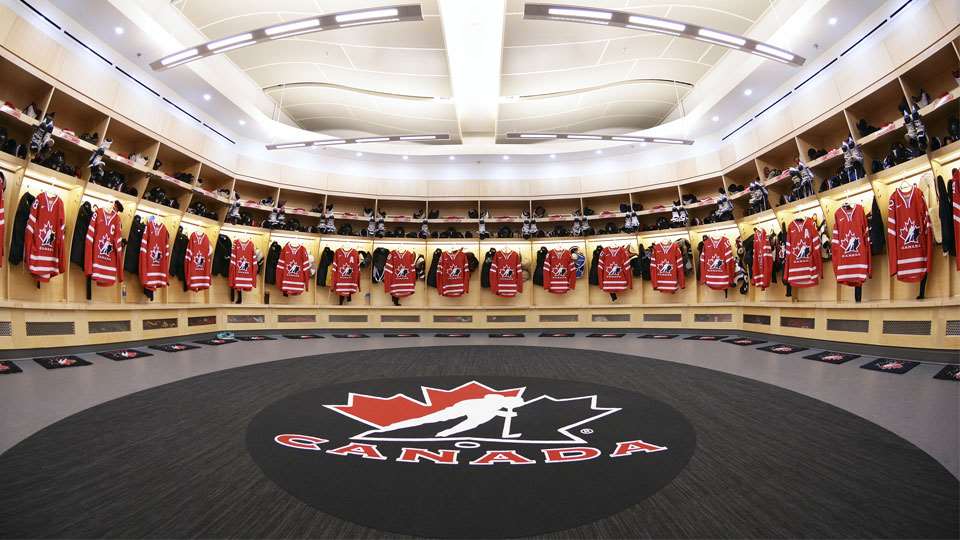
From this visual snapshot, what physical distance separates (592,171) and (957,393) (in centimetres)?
732

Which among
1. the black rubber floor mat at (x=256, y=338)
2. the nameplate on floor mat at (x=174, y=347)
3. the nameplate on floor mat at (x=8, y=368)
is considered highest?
the nameplate on floor mat at (x=8, y=368)

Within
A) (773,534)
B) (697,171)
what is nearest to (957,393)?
(773,534)

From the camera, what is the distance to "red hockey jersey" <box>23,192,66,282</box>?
13.9ft

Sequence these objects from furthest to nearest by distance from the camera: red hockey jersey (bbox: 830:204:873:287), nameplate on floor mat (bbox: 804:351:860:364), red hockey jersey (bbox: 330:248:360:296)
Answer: red hockey jersey (bbox: 330:248:360:296) → red hockey jersey (bbox: 830:204:873:287) → nameplate on floor mat (bbox: 804:351:860:364)

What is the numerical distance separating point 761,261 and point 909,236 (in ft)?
7.06

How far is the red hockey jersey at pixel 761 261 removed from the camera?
608 cm

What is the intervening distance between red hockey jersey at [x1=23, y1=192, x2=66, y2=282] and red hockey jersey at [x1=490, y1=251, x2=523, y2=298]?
6.75m

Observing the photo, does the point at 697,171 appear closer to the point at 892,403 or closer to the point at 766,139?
the point at 766,139

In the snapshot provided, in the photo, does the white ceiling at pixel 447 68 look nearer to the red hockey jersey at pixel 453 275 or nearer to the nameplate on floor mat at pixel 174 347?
the red hockey jersey at pixel 453 275

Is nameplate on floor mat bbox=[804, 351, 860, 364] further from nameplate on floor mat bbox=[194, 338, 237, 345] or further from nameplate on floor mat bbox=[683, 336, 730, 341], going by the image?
nameplate on floor mat bbox=[194, 338, 237, 345]

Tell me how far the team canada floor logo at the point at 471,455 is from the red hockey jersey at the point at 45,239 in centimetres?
415

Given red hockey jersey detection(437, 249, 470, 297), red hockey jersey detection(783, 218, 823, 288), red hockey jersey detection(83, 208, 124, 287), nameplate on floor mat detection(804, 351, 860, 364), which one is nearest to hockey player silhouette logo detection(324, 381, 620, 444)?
nameplate on floor mat detection(804, 351, 860, 364)

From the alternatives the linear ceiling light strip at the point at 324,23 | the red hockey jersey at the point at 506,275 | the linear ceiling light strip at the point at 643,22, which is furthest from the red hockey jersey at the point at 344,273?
the linear ceiling light strip at the point at 643,22

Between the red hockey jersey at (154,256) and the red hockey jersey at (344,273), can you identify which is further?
the red hockey jersey at (344,273)
